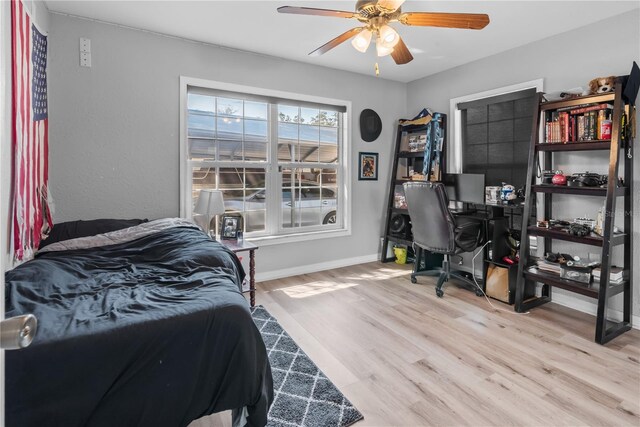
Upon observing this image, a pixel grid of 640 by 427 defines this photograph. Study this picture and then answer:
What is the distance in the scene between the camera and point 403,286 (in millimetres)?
3688

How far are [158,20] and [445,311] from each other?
3.39m

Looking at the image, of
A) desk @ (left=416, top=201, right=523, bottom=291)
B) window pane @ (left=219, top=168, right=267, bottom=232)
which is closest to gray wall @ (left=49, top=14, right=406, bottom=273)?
window pane @ (left=219, top=168, right=267, bottom=232)

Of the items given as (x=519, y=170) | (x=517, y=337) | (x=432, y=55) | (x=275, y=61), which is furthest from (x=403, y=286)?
(x=275, y=61)

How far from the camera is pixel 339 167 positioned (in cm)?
435

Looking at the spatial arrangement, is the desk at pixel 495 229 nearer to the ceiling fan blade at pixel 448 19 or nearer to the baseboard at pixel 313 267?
the baseboard at pixel 313 267

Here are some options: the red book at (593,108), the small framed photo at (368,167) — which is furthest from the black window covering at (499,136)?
the small framed photo at (368,167)

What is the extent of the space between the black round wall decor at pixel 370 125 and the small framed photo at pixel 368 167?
21 cm

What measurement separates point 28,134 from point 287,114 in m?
2.39

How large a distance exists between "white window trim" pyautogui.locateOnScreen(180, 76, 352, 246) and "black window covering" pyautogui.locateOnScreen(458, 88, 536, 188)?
53.0 inches

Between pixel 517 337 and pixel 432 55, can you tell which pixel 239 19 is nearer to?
pixel 432 55

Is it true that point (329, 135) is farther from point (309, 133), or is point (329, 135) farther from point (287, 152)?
point (287, 152)

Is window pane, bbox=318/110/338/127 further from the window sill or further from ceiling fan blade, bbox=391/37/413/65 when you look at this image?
ceiling fan blade, bbox=391/37/413/65

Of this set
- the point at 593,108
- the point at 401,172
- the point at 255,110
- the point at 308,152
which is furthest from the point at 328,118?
the point at 593,108

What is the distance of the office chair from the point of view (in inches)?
128
